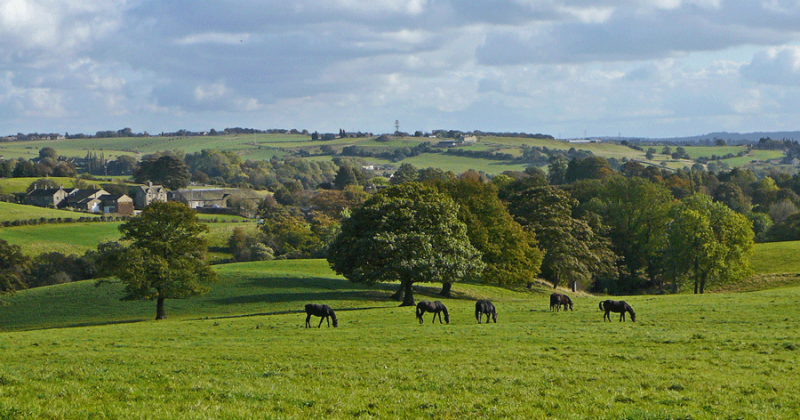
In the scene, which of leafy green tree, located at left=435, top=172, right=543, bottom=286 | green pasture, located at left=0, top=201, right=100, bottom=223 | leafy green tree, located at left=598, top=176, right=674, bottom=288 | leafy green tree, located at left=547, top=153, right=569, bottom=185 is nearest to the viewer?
leafy green tree, located at left=435, top=172, right=543, bottom=286

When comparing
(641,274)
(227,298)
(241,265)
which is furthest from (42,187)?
(641,274)

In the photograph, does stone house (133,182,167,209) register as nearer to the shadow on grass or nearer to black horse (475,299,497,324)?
the shadow on grass

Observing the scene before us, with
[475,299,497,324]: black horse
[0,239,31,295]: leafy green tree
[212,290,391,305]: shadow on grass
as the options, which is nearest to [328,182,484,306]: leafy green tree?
[212,290,391,305]: shadow on grass

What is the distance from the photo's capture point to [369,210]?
53.4 meters

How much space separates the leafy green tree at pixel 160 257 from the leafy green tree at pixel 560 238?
36.0 metres

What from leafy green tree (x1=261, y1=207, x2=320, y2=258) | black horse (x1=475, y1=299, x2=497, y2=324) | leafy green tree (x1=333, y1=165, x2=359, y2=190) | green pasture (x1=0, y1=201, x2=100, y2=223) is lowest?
leafy green tree (x1=261, y1=207, x2=320, y2=258)

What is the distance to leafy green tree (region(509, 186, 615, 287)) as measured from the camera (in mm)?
70188

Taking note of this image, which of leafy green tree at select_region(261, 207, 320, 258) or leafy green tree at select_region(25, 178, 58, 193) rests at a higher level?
leafy green tree at select_region(25, 178, 58, 193)

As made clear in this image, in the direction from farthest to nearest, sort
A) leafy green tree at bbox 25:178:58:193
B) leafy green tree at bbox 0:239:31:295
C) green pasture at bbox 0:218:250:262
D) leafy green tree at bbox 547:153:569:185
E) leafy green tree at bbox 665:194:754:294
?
leafy green tree at bbox 547:153:569:185
leafy green tree at bbox 25:178:58:193
green pasture at bbox 0:218:250:262
leafy green tree at bbox 665:194:754:294
leafy green tree at bbox 0:239:31:295

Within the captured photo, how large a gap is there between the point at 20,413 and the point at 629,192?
8519 centimetres

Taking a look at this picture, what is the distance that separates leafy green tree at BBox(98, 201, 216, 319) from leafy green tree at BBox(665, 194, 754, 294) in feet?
164

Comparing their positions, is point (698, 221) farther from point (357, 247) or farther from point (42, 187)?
point (42, 187)

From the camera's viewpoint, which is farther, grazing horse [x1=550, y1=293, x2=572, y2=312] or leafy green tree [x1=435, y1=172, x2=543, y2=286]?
leafy green tree [x1=435, y1=172, x2=543, y2=286]

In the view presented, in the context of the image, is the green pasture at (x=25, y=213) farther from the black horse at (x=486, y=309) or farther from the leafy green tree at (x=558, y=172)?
the leafy green tree at (x=558, y=172)
